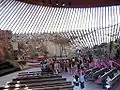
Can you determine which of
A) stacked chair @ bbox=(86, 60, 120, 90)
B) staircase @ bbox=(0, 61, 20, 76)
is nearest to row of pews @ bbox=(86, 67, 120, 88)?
stacked chair @ bbox=(86, 60, 120, 90)

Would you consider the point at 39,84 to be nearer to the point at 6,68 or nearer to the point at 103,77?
the point at 103,77

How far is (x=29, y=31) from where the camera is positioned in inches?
833

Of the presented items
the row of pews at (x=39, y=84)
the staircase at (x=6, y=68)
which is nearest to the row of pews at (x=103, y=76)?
the row of pews at (x=39, y=84)

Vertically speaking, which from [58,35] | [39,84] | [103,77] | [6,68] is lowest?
[39,84]

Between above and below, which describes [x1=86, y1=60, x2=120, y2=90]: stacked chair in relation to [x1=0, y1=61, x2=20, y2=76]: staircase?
below

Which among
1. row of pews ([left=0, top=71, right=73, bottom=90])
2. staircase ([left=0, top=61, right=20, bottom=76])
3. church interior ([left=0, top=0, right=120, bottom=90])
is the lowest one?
row of pews ([left=0, top=71, right=73, bottom=90])

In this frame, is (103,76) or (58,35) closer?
(103,76)

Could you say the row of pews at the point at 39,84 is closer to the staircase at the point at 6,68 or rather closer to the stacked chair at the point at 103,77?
the stacked chair at the point at 103,77

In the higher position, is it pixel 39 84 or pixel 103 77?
pixel 103 77

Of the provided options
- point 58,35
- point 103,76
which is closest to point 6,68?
point 58,35

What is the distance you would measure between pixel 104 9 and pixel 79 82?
1126 centimetres

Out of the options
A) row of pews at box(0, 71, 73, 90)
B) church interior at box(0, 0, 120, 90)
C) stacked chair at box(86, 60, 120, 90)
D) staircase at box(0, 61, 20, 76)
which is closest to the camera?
row of pews at box(0, 71, 73, 90)

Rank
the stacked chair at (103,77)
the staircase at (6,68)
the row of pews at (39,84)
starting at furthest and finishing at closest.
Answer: the staircase at (6,68) < the stacked chair at (103,77) < the row of pews at (39,84)

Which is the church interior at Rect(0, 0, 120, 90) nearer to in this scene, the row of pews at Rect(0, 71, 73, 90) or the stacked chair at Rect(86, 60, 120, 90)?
the stacked chair at Rect(86, 60, 120, 90)
